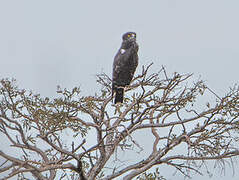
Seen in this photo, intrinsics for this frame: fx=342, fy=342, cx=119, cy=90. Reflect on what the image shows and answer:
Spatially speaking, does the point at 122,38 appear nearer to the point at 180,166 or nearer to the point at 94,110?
the point at 94,110

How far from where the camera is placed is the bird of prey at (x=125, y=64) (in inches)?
374

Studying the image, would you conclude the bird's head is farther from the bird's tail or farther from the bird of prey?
the bird's tail

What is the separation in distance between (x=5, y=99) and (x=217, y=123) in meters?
6.21

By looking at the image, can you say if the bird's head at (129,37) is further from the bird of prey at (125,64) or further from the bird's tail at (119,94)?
the bird's tail at (119,94)

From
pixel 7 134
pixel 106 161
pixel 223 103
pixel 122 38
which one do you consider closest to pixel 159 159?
pixel 106 161

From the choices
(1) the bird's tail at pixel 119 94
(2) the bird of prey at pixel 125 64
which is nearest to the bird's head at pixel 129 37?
(2) the bird of prey at pixel 125 64

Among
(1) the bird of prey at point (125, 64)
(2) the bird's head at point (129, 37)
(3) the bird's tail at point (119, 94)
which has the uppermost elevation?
(2) the bird's head at point (129, 37)

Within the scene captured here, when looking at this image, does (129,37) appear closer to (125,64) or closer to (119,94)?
(125,64)

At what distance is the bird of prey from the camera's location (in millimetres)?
9492

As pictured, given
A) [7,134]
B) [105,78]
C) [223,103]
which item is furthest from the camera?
[7,134]

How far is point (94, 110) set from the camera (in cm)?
988

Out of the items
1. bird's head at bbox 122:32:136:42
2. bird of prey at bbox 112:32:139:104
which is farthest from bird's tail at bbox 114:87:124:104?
bird's head at bbox 122:32:136:42

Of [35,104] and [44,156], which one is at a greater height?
[35,104]

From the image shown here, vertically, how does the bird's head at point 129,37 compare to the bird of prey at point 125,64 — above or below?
above
